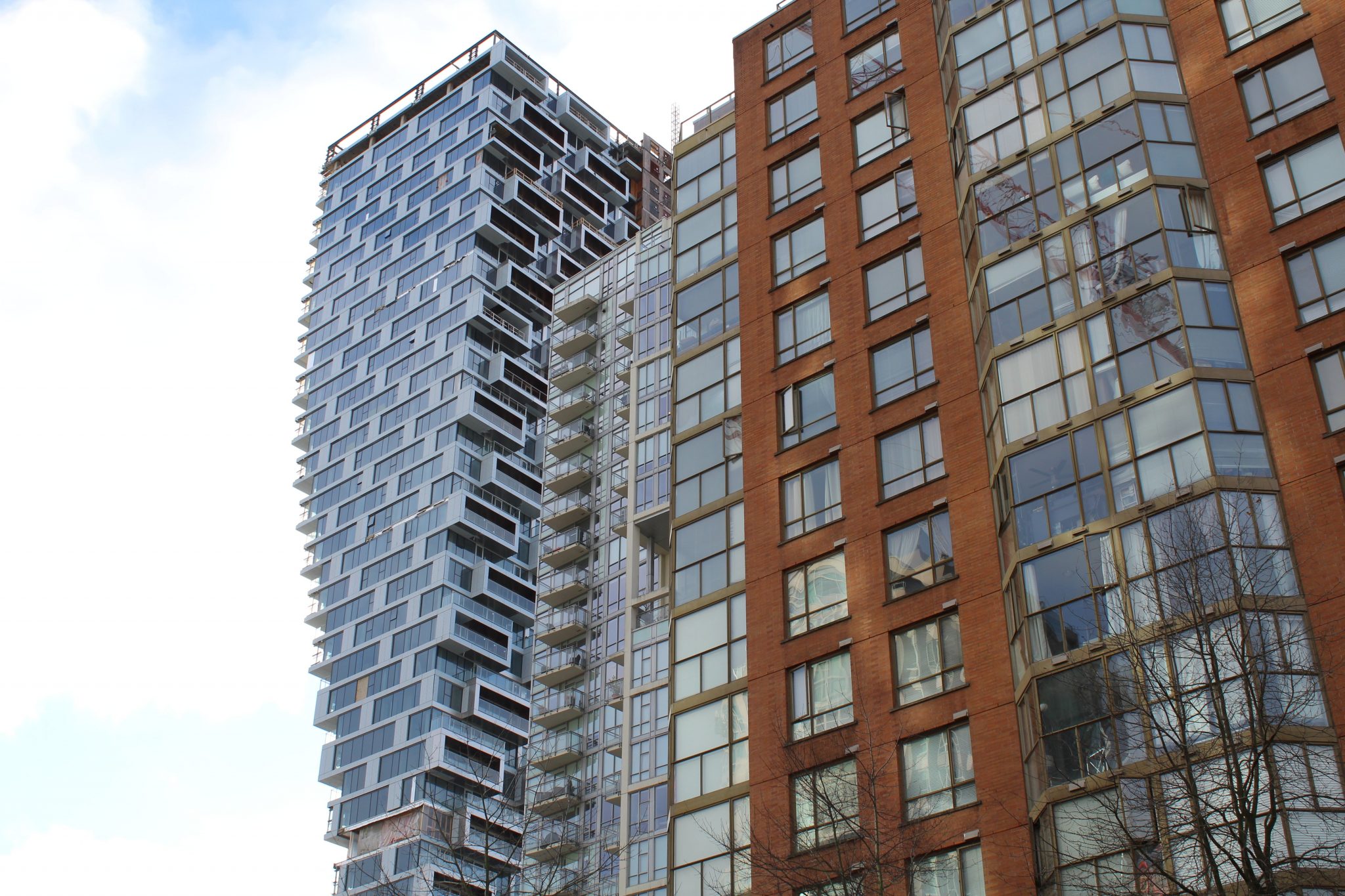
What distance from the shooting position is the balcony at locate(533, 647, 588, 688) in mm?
90625

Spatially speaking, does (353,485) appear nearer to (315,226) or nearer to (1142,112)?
(315,226)

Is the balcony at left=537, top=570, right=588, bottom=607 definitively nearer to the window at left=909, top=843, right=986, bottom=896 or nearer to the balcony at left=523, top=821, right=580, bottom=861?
the balcony at left=523, top=821, right=580, bottom=861

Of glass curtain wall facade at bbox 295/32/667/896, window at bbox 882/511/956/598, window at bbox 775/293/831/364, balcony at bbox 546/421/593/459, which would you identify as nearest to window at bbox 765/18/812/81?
window at bbox 775/293/831/364

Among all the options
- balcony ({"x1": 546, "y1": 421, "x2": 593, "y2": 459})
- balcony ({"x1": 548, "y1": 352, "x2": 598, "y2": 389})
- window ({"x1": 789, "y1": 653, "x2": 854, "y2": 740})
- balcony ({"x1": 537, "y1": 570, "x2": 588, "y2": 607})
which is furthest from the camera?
balcony ({"x1": 548, "y1": 352, "x2": 598, "y2": 389})

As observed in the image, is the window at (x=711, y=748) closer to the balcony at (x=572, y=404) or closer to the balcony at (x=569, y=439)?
the balcony at (x=569, y=439)

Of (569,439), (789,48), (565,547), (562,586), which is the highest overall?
(569,439)

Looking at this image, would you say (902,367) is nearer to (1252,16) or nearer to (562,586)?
(1252,16)

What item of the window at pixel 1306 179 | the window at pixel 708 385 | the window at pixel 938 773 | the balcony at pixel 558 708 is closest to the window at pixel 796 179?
the window at pixel 708 385

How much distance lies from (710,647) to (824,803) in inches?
305

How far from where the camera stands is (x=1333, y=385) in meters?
33.0

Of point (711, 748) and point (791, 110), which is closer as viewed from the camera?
point (711, 748)

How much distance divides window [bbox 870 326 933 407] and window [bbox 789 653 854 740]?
25.1ft

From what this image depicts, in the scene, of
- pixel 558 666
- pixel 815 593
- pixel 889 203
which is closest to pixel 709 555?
pixel 815 593

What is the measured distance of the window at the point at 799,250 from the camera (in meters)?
47.2
